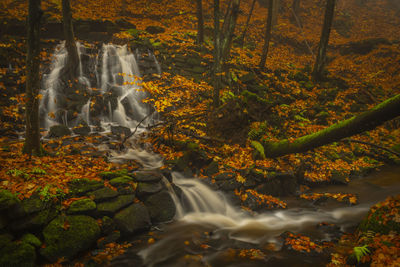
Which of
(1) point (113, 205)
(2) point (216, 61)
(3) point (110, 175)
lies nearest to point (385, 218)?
(1) point (113, 205)

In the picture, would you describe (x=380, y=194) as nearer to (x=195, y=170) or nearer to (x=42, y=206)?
(x=195, y=170)

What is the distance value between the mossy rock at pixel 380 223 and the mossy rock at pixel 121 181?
5740 mm

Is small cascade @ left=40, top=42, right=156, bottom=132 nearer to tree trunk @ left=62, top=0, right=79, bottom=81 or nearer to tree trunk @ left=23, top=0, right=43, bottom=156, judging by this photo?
tree trunk @ left=62, top=0, right=79, bottom=81

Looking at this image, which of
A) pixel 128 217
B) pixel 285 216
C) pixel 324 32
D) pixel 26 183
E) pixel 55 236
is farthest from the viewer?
pixel 324 32

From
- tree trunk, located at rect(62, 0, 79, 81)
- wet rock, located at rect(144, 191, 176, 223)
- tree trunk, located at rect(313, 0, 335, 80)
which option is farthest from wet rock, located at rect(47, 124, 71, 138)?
tree trunk, located at rect(313, 0, 335, 80)

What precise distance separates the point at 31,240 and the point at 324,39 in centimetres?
1651

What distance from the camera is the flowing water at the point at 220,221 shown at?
4.64m

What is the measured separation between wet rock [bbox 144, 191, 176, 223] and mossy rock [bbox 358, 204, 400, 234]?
468 centimetres

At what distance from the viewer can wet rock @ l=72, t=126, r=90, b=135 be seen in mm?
10102

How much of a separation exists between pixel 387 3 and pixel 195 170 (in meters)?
39.6

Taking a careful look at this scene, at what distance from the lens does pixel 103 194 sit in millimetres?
5418

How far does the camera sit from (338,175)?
8805 millimetres

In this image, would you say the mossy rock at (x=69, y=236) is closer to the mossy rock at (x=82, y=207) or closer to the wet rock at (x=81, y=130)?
the mossy rock at (x=82, y=207)

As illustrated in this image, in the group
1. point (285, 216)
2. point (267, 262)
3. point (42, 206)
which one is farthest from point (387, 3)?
point (42, 206)
